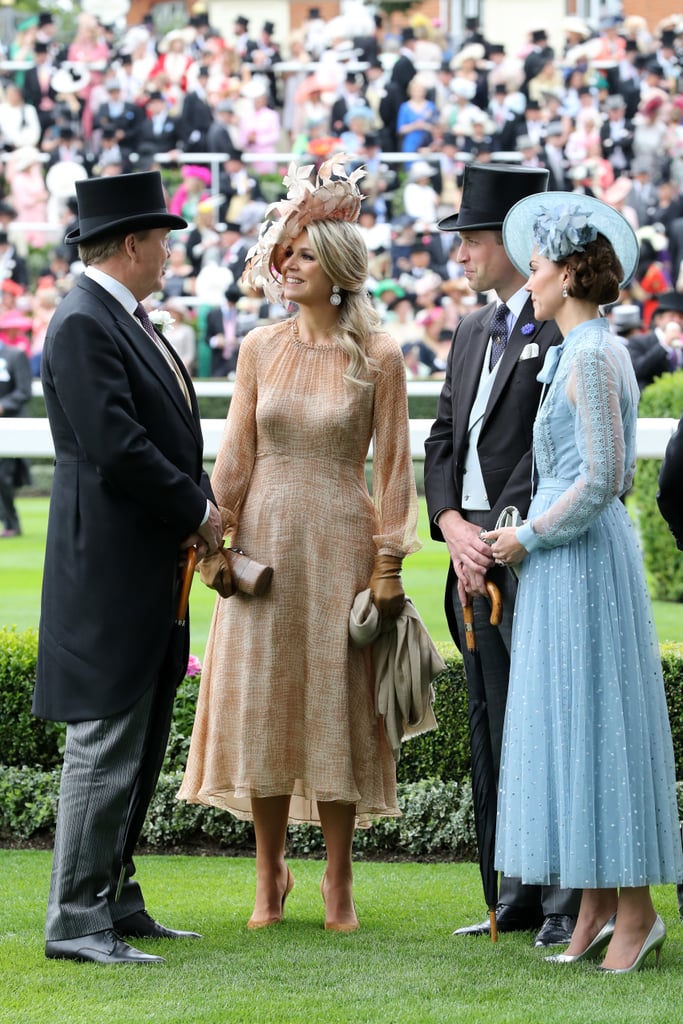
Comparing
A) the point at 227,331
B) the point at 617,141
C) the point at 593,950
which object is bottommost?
the point at 593,950

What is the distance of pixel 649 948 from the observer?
13.2 feet

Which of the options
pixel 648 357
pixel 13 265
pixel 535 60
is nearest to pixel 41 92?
pixel 13 265

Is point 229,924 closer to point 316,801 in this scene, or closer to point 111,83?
point 316,801

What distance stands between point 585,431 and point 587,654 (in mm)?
567

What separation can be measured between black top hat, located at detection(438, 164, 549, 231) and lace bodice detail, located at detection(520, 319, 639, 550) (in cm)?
68

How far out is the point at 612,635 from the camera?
404 cm

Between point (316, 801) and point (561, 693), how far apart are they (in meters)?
1.09

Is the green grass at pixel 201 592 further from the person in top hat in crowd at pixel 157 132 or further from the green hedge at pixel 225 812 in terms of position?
the person in top hat in crowd at pixel 157 132

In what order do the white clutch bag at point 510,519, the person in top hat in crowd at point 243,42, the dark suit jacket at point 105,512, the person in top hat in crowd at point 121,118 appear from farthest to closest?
the person in top hat in crowd at point 243,42
the person in top hat in crowd at point 121,118
the white clutch bag at point 510,519
the dark suit jacket at point 105,512

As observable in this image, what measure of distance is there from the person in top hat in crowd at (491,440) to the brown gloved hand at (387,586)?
174mm

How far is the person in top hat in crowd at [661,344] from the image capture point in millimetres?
14711

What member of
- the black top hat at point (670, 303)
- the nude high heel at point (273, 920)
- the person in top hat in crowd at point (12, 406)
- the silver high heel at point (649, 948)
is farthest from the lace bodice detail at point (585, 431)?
the black top hat at point (670, 303)

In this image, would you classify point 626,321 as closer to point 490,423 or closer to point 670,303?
point 670,303

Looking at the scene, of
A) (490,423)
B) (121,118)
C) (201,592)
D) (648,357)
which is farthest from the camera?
(121,118)
